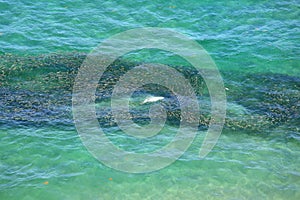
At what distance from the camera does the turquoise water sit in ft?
48.1

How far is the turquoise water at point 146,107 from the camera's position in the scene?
48.1ft

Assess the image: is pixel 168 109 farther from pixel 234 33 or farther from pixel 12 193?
pixel 234 33

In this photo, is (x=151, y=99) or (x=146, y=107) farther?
(x=151, y=99)

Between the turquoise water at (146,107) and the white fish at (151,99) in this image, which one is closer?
the turquoise water at (146,107)

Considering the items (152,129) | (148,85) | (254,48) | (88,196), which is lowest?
(88,196)

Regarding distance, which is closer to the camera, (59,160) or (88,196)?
(88,196)

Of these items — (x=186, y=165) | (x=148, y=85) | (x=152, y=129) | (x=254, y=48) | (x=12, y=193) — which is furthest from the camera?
(x=254, y=48)

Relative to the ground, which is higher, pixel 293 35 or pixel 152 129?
pixel 293 35

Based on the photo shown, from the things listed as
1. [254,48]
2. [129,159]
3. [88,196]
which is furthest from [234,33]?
[88,196]

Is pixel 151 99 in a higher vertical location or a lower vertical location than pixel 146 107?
higher

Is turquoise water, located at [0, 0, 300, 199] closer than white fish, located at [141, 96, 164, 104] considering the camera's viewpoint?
Yes

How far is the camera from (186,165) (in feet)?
51.2

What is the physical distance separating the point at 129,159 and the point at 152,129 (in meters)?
1.93

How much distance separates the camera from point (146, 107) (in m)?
18.4
